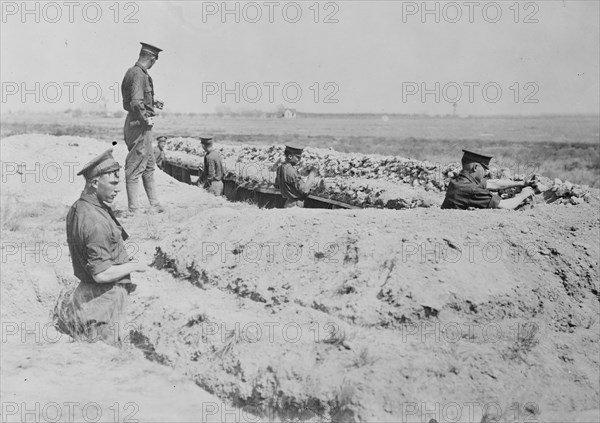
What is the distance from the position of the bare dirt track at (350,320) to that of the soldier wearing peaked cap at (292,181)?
80.6 inches

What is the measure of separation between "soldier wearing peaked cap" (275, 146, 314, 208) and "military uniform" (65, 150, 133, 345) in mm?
3411

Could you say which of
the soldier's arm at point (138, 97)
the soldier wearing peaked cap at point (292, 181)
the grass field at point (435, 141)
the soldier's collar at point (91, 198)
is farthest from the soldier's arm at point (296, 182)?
the grass field at point (435, 141)

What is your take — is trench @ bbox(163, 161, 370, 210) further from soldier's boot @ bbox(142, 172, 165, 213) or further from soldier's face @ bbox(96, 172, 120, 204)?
soldier's face @ bbox(96, 172, 120, 204)

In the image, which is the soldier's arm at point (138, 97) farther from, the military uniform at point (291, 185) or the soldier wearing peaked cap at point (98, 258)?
the soldier wearing peaked cap at point (98, 258)

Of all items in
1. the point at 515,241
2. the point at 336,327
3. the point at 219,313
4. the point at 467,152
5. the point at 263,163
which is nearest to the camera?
the point at 336,327

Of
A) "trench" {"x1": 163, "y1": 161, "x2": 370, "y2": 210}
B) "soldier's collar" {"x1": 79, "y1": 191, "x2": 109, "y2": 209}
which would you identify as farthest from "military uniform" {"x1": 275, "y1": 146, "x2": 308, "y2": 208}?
"soldier's collar" {"x1": 79, "y1": 191, "x2": 109, "y2": 209}

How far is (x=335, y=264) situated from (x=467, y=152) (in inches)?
86.5

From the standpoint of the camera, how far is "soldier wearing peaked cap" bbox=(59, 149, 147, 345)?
437cm

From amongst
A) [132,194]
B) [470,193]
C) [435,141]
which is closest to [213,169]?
[132,194]

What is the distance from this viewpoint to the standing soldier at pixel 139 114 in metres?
7.29

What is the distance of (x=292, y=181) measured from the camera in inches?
309

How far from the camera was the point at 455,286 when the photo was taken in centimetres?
419

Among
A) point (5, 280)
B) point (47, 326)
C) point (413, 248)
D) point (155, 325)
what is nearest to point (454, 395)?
point (413, 248)

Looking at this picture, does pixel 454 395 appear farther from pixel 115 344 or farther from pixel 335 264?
pixel 115 344
